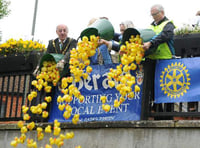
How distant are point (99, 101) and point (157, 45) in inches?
56.8

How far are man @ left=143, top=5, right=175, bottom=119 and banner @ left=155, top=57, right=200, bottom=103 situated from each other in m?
0.15

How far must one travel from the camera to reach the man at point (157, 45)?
299 inches

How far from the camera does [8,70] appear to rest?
33.4 feet

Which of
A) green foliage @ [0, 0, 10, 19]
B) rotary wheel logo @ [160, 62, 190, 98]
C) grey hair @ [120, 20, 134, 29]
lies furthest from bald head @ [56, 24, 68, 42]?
green foliage @ [0, 0, 10, 19]

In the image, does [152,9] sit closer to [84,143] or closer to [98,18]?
[98,18]

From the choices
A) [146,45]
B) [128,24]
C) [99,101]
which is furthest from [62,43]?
[146,45]

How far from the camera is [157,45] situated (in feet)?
24.8

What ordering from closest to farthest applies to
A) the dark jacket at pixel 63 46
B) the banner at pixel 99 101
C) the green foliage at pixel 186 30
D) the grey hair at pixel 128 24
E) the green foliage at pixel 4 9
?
the banner at pixel 99 101 → the green foliage at pixel 186 30 → the grey hair at pixel 128 24 → the dark jacket at pixel 63 46 → the green foliage at pixel 4 9

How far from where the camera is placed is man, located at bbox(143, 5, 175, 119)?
24.9 ft

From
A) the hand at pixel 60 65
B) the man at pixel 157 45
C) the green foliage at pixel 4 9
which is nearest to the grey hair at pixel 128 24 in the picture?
the man at pixel 157 45

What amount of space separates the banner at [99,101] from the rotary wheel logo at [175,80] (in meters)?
0.44

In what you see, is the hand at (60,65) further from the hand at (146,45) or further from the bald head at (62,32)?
the hand at (146,45)

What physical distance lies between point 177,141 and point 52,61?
108 inches

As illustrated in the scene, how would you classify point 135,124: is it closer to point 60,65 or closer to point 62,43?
point 60,65
